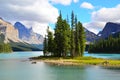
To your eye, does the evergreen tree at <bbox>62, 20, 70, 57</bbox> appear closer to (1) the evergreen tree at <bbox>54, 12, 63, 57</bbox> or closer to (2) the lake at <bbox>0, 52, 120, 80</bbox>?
(1) the evergreen tree at <bbox>54, 12, 63, 57</bbox>

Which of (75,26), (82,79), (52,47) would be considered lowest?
(82,79)

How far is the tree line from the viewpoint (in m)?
127

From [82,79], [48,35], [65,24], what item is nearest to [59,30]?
[65,24]

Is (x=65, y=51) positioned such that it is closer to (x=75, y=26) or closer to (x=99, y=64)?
(x=75, y=26)

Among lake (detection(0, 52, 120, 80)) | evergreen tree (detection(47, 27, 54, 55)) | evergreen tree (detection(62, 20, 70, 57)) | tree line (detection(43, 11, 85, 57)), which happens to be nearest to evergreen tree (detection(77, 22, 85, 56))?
tree line (detection(43, 11, 85, 57))

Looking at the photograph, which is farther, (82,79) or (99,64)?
(99,64)

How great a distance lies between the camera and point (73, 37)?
420 ft

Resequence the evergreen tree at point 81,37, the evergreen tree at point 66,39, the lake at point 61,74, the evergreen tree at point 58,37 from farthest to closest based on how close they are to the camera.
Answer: the evergreen tree at point 81,37 → the evergreen tree at point 58,37 → the evergreen tree at point 66,39 → the lake at point 61,74

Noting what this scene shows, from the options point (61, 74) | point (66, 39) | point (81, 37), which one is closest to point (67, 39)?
point (66, 39)

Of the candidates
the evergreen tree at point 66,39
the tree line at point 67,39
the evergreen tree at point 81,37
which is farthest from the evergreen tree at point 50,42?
the evergreen tree at point 81,37

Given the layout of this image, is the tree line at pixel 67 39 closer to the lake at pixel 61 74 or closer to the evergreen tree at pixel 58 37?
the evergreen tree at pixel 58 37

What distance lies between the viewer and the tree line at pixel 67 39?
5012 inches

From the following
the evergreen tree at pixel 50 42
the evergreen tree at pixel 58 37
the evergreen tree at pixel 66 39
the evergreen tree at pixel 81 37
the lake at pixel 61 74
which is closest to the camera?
the lake at pixel 61 74

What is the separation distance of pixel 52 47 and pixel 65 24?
12.3 metres
